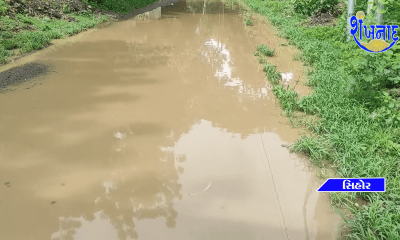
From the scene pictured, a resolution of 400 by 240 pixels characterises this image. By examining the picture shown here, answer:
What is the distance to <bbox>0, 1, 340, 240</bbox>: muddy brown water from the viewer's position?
3.77m

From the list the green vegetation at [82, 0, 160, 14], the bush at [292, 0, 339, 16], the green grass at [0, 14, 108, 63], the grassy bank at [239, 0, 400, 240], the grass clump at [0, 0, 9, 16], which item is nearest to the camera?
the grassy bank at [239, 0, 400, 240]

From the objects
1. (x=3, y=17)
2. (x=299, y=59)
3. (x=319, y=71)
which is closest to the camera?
(x=319, y=71)

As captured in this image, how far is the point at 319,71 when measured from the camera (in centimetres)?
817

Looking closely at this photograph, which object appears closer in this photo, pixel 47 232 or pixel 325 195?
pixel 47 232

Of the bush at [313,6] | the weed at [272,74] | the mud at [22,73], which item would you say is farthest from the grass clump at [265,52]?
the mud at [22,73]

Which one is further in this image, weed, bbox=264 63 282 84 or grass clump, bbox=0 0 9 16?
grass clump, bbox=0 0 9 16

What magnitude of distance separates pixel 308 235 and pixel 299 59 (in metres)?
7.10

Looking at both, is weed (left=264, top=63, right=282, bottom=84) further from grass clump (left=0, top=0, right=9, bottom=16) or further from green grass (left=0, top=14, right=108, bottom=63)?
grass clump (left=0, top=0, right=9, bottom=16)

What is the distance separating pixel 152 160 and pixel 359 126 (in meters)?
3.32

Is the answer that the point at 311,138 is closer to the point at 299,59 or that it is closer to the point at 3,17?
the point at 299,59

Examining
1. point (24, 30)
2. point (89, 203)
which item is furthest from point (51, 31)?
point (89, 203)

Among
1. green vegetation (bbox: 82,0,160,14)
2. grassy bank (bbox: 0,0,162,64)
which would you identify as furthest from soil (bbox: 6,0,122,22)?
green vegetation (bbox: 82,0,160,14)

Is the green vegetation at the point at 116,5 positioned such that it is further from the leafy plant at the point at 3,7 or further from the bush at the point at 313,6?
the bush at the point at 313,6

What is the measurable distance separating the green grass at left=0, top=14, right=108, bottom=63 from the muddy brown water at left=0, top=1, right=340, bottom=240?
7.17 feet
